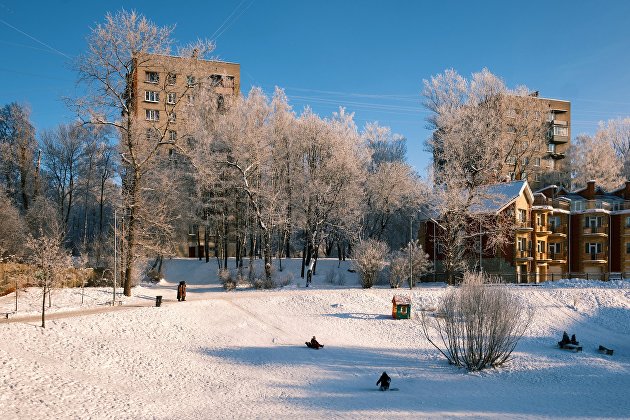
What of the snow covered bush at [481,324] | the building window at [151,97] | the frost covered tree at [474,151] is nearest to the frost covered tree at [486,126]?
the frost covered tree at [474,151]

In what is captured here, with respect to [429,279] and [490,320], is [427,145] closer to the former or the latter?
[429,279]

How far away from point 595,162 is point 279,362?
192 ft

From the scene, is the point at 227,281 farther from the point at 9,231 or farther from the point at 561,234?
the point at 561,234

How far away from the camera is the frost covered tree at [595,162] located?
6234 centimetres

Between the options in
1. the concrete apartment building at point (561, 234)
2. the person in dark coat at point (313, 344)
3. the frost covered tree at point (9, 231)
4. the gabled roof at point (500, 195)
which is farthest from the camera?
the concrete apartment building at point (561, 234)

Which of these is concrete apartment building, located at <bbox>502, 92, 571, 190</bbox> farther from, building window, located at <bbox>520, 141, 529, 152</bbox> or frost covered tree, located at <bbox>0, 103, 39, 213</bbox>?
frost covered tree, located at <bbox>0, 103, 39, 213</bbox>

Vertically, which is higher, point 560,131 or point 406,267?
point 560,131

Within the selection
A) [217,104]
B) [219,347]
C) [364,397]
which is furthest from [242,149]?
[364,397]

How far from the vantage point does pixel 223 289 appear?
39906 mm

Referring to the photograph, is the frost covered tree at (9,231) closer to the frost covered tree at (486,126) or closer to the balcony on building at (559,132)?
the frost covered tree at (486,126)

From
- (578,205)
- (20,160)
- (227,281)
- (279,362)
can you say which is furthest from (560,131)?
(20,160)

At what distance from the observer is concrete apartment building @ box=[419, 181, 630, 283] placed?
43.6 m

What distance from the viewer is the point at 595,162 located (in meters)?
64.0

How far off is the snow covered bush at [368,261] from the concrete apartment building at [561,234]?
8.88 meters
